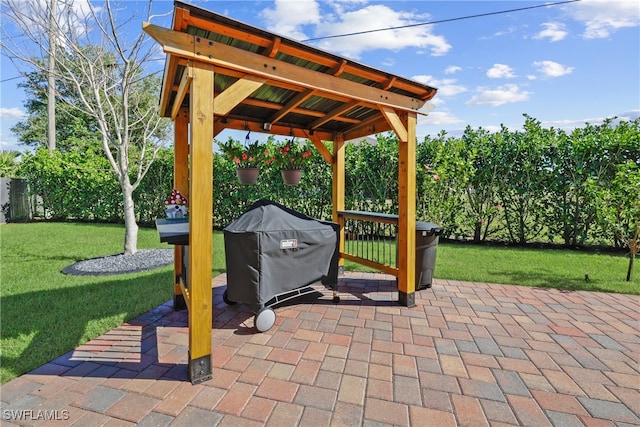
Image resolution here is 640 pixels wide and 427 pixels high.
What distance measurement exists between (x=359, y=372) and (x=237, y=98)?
2.02 metres

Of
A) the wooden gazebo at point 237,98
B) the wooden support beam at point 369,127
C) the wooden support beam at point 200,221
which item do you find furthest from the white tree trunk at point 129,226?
the wooden support beam at point 200,221

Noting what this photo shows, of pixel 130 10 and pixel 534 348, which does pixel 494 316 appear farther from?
pixel 130 10

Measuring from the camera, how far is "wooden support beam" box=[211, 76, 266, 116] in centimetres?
210

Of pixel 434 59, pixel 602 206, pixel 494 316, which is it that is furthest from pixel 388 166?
pixel 494 316

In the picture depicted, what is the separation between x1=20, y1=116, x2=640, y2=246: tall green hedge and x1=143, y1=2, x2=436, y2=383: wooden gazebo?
9.26 ft

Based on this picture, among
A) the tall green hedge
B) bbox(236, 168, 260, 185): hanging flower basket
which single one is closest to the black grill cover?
bbox(236, 168, 260, 185): hanging flower basket

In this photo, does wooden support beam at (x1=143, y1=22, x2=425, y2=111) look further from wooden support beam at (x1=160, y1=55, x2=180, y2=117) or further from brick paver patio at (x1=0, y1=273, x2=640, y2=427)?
brick paver patio at (x1=0, y1=273, x2=640, y2=427)

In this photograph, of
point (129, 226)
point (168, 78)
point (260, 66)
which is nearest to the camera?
point (260, 66)

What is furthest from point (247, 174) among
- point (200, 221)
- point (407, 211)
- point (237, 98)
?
point (407, 211)

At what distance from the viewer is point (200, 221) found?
2066mm

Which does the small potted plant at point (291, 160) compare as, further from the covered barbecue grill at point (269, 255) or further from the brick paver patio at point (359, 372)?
the brick paver patio at point (359, 372)

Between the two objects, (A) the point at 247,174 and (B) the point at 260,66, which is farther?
(A) the point at 247,174

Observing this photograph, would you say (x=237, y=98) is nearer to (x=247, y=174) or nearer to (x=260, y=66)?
(x=260, y=66)

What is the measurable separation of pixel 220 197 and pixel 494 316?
22.0 feet
